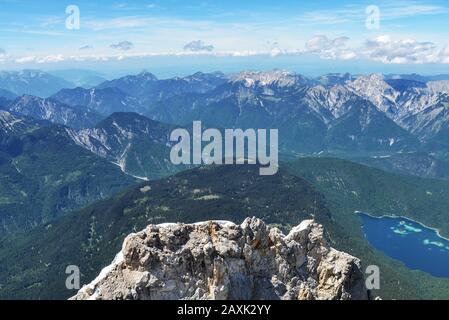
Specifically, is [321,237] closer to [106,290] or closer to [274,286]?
[274,286]

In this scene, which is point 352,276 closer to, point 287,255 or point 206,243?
point 287,255
